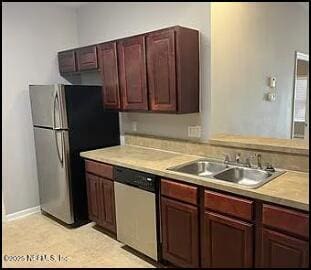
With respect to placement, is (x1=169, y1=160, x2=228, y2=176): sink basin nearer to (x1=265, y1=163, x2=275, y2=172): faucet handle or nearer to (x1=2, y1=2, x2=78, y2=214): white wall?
(x1=265, y1=163, x2=275, y2=172): faucet handle

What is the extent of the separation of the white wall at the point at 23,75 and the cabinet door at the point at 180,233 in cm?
203

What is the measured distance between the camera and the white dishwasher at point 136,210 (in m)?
2.33

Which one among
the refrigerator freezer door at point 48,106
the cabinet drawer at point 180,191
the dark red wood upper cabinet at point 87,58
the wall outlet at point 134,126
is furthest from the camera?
the wall outlet at point 134,126

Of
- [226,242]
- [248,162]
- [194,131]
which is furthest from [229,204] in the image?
[194,131]

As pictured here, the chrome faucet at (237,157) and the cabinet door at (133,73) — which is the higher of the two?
the cabinet door at (133,73)

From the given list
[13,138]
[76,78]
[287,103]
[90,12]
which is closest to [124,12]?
[90,12]

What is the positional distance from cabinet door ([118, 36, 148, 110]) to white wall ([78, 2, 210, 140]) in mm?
377

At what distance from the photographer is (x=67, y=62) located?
3480 millimetres

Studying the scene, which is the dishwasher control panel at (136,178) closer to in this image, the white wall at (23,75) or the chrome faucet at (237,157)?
the chrome faucet at (237,157)

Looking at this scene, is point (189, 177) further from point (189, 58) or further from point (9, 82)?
point (9, 82)

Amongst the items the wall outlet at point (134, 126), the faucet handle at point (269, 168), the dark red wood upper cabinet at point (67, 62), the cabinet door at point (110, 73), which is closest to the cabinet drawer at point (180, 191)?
the faucet handle at point (269, 168)

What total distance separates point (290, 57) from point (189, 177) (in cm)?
278

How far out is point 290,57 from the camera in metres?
3.88

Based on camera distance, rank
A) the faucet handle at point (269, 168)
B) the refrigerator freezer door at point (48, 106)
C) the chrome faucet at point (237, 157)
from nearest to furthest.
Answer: the faucet handle at point (269, 168) < the chrome faucet at point (237, 157) < the refrigerator freezer door at point (48, 106)
